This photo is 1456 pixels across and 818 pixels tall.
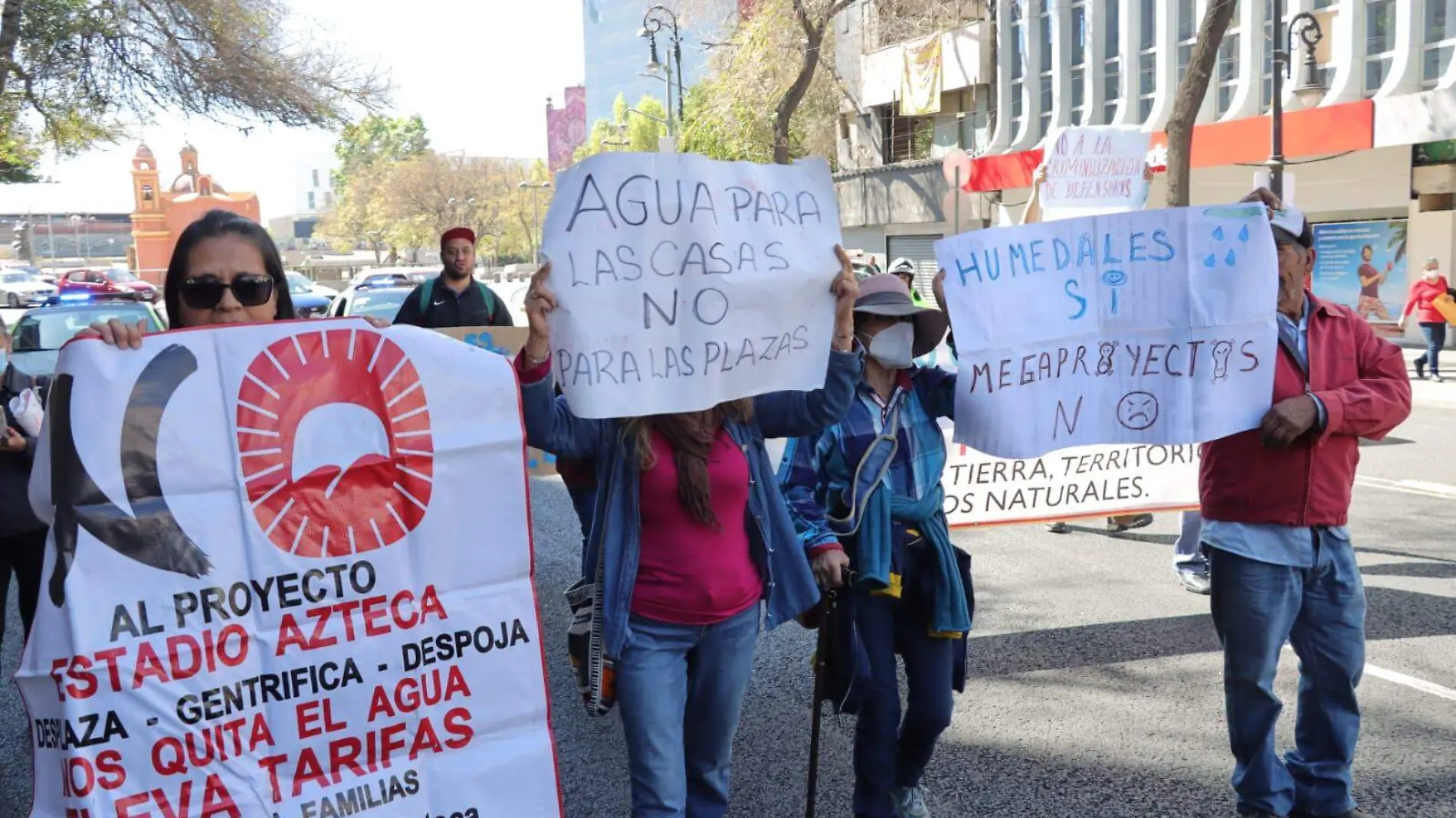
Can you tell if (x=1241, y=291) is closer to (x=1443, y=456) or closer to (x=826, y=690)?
(x=826, y=690)

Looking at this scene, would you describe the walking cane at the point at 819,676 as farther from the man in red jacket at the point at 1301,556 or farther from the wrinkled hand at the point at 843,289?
the man in red jacket at the point at 1301,556

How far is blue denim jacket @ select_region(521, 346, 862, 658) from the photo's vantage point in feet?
10.6

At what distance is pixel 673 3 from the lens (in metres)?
29.3

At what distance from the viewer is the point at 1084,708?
5.16 meters

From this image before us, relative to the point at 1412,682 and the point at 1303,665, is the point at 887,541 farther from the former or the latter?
the point at 1412,682

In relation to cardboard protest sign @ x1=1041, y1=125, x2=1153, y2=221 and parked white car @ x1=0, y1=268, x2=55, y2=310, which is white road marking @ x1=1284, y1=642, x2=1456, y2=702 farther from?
parked white car @ x1=0, y1=268, x2=55, y2=310

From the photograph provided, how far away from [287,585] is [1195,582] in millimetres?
5270

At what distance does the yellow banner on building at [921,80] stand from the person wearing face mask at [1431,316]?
1784cm

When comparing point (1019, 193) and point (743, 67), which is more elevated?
point (743, 67)

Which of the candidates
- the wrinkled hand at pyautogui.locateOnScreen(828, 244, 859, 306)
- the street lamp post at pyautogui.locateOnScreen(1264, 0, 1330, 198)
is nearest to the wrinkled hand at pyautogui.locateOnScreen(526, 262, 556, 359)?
the wrinkled hand at pyautogui.locateOnScreen(828, 244, 859, 306)

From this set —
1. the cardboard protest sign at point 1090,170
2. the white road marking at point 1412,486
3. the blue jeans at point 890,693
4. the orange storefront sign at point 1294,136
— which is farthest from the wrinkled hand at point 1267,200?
the orange storefront sign at point 1294,136

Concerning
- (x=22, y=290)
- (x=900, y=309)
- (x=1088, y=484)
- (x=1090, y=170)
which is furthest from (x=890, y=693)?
(x=22, y=290)

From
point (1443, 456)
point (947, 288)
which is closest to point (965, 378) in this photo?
point (947, 288)

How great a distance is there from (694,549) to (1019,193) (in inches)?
1152
